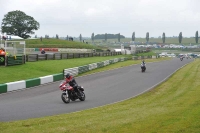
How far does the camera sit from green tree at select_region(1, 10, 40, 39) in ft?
367

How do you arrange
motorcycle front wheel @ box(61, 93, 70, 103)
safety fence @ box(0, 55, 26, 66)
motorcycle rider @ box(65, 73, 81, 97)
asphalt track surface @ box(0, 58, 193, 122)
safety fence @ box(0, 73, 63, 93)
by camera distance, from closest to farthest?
asphalt track surface @ box(0, 58, 193, 122)
motorcycle front wheel @ box(61, 93, 70, 103)
motorcycle rider @ box(65, 73, 81, 97)
safety fence @ box(0, 73, 63, 93)
safety fence @ box(0, 55, 26, 66)

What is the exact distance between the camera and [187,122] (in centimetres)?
988

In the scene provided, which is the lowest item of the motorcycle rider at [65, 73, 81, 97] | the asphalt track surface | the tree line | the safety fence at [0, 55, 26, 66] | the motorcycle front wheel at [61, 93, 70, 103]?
the asphalt track surface

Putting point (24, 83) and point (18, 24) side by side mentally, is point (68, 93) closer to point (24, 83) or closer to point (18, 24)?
point (24, 83)

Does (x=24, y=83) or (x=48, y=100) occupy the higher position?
(x=24, y=83)

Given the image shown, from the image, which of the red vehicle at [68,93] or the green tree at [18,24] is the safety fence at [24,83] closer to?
the red vehicle at [68,93]

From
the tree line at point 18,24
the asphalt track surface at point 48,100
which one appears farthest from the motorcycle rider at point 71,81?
the tree line at point 18,24

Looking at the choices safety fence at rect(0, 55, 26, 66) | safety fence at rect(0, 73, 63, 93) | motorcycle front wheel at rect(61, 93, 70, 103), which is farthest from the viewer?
safety fence at rect(0, 55, 26, 66)

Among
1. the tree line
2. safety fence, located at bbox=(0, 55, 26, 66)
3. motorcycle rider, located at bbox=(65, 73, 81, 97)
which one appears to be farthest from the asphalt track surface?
the tree line

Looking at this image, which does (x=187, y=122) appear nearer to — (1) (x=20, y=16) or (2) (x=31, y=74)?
(2) (x=31, y=74)

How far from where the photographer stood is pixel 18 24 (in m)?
113

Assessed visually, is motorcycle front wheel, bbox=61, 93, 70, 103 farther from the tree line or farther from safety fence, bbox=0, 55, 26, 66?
the tree line

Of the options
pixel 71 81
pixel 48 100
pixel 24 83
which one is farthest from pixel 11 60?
pixel 71 81

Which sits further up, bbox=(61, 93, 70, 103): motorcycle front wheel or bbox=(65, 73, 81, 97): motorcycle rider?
bbox=(65, 73, 81, 97): motorcycle rider
